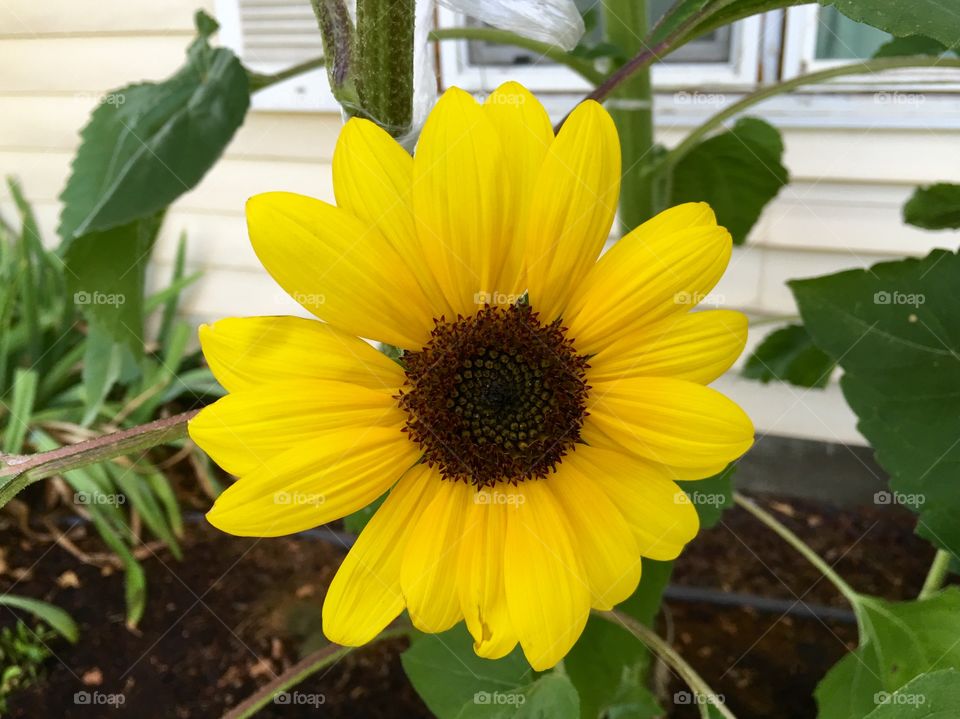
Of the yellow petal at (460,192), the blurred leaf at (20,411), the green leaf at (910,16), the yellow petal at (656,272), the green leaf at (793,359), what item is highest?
the green leaf at (910,16)

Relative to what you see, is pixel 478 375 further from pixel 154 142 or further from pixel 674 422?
pixel 154 142

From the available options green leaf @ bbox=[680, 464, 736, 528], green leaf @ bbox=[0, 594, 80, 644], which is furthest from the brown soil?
green leaf @ bbox=[680, 464, 736, 528]

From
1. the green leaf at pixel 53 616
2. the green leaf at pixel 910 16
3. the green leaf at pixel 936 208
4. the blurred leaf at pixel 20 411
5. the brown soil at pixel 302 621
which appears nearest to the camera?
the green leaf at pixel 910 16

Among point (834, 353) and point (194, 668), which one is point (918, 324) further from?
point (194, 668)

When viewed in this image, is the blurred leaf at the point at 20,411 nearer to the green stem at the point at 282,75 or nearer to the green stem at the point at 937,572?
the green stem at the point at 282,75

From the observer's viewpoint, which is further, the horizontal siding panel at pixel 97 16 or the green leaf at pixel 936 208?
the horizontal siding panel at pixel 97 16

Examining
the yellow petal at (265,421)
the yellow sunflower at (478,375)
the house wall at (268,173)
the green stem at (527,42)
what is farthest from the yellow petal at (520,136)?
the house wall at (268,173)
